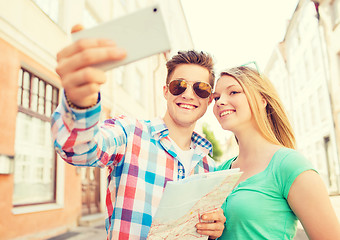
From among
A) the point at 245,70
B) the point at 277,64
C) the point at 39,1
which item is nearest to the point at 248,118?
the point at 245,70

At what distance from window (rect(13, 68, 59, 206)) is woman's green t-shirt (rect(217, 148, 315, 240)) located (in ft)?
16.6

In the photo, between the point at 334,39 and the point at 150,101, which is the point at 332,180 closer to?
the point at 334,39

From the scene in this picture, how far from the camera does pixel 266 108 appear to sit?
240 centimetres

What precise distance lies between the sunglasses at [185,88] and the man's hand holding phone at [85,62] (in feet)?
4.33

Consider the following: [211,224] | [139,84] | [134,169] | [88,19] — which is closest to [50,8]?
[88,19]

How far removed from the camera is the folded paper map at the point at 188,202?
50.1 inches

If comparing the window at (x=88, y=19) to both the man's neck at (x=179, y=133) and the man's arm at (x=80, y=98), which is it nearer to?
the man's neck at (x=179, y=133)

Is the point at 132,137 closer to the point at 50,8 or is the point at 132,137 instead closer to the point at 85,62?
the point at 85,62

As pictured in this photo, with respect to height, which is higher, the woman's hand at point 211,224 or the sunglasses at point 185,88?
the sunglasses at point 185,88

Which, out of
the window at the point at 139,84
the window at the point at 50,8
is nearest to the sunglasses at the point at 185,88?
the window at the point at 50,8

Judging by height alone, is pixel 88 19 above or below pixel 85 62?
above

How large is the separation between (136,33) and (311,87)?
19410 millimetres

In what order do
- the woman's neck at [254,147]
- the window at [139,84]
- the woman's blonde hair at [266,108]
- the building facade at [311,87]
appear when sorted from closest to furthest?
the woman's neck at [254,147]
the woman's blonde hair at [266,108]
the window at [139,84]
the building facade at [311,87]

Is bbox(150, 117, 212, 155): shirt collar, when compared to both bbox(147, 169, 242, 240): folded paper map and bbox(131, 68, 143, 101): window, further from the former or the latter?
bbox(131, 68, 143, 101): window
